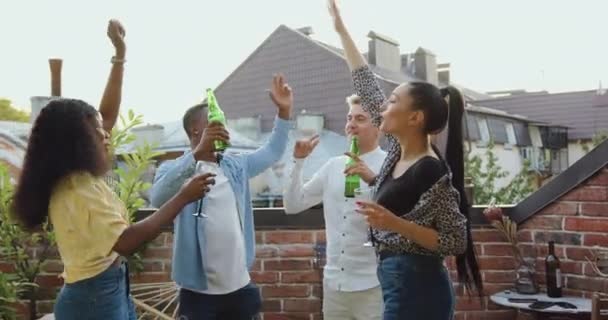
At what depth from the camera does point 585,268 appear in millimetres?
2971

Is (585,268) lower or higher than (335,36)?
lower

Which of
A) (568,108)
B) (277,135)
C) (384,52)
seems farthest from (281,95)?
(384,52)

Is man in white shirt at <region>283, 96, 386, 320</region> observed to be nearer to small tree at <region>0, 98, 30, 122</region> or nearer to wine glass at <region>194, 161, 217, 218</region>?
wine glass at <region>194, 161, 217, 218</region>

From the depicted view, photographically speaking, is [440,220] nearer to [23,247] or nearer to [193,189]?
[193,189]

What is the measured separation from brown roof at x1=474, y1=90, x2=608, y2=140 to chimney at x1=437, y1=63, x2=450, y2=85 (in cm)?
81

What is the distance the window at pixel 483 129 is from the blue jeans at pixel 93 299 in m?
8.71

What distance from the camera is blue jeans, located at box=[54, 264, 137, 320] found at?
1.52 m

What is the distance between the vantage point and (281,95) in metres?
2.25

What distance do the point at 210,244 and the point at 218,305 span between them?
19 centimetres

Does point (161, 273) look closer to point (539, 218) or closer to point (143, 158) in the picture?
point (143, 158)

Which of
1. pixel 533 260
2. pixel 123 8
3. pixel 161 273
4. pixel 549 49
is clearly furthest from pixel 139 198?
pixel 549 49

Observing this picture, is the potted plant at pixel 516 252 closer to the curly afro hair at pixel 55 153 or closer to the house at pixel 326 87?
the curly afro hair at pixel 55 153

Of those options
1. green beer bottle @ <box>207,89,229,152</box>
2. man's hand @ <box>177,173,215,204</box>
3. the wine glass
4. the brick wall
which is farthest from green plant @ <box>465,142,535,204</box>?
man's hand @ <box>177,173,215,204</box>

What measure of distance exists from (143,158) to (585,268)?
2.17 m
